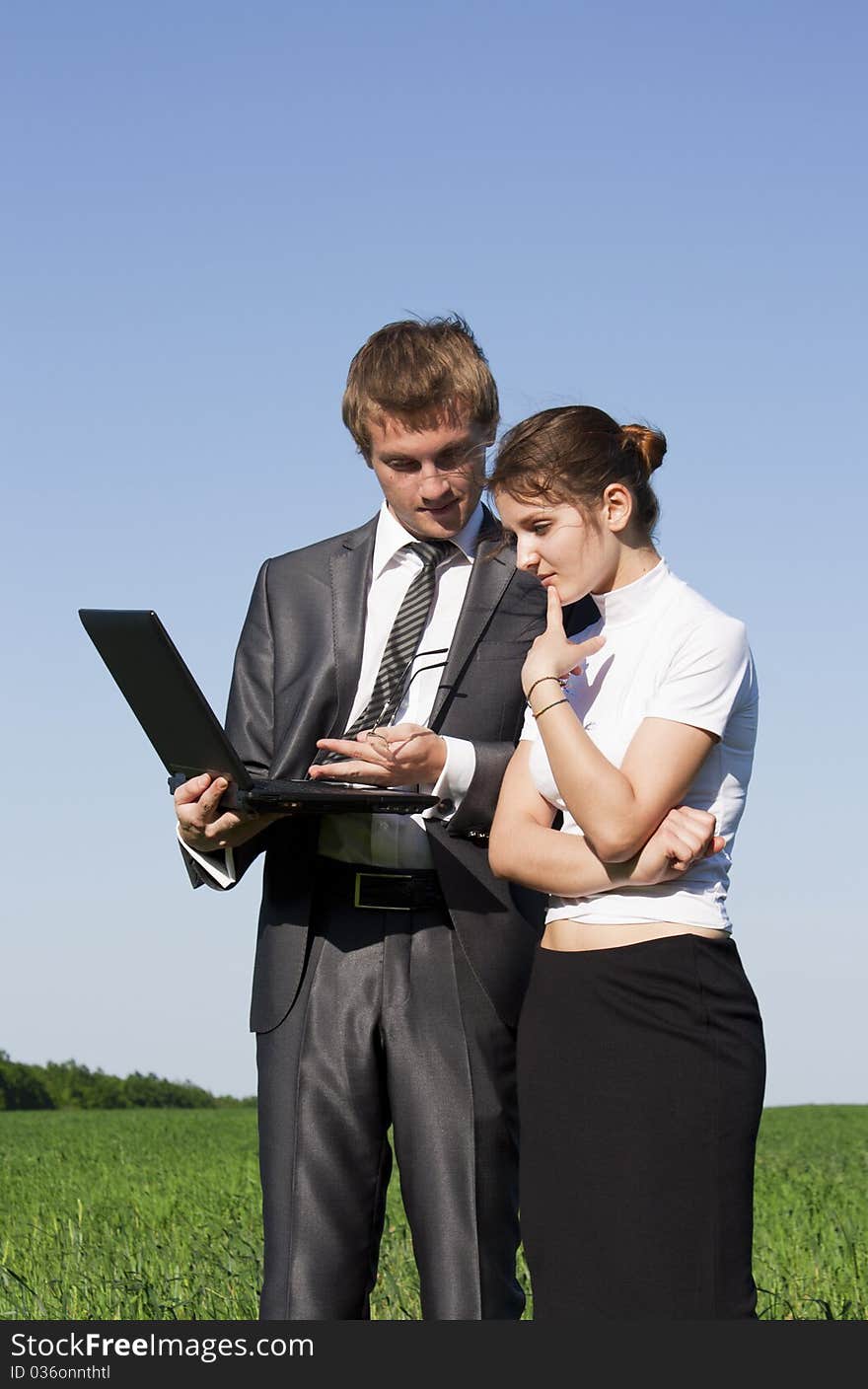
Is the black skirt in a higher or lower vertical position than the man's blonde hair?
lower

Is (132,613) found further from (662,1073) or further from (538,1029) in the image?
(662,1073)

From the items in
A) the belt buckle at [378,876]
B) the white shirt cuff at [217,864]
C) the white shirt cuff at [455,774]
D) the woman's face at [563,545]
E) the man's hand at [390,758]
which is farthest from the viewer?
the white shirt cuff at [217,864]

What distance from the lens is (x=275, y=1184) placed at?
413cm

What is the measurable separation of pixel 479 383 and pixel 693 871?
1.53 meters

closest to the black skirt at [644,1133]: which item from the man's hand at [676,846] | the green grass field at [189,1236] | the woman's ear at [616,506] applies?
the man's hand at [676,846]

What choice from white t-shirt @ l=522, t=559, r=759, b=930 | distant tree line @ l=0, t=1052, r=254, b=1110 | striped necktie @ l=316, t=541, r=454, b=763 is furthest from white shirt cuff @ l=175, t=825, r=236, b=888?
distant tree line @ l=0, t=1052, r=254, b=1110

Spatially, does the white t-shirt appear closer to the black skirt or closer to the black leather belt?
the black skirt

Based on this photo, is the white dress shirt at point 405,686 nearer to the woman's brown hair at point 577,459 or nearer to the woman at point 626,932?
the woman at point 626,932

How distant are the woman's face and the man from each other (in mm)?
553

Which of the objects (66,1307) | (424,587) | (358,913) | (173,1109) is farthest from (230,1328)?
(173,1109)

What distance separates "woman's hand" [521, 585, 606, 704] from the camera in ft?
11.1

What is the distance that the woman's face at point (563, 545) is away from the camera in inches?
136

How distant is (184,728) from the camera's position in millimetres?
3766

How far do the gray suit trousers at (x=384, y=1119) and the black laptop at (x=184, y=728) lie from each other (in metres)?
0.44
